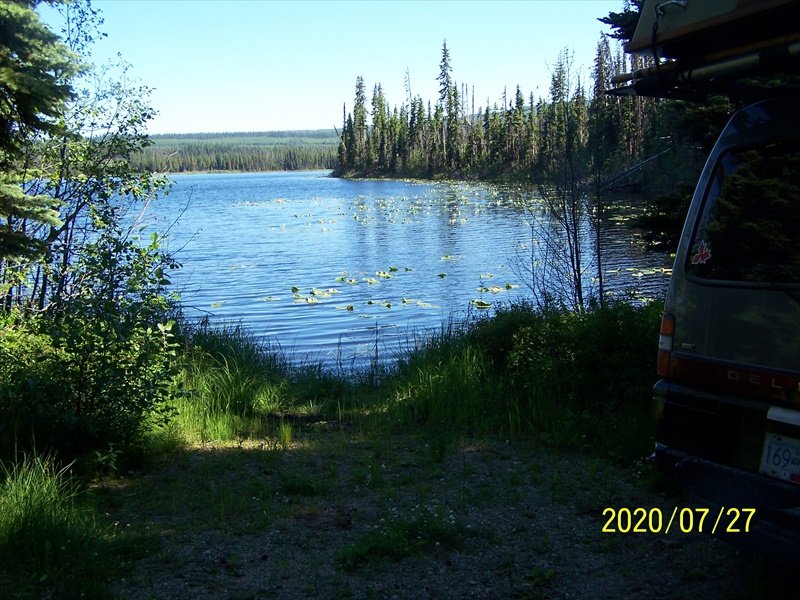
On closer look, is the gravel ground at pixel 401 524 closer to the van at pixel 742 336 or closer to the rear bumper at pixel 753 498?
the rear bumper at pixel 753 498

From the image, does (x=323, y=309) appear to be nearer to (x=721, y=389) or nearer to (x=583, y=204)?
(x=583, y=204)

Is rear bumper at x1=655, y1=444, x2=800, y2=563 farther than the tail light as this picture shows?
No

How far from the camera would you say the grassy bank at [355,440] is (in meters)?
4.32

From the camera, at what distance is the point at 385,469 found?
584 cm

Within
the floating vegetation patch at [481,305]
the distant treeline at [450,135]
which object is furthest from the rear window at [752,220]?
the distant treeline at [450,135]

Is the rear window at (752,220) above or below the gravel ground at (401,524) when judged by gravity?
Answer: above

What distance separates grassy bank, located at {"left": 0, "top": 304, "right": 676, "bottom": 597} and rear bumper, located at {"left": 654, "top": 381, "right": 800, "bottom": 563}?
1292mm

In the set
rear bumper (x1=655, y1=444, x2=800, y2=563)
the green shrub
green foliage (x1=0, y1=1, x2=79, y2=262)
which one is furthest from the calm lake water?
rear bumper (x1=655, y1=444, x2=800, y2=563)

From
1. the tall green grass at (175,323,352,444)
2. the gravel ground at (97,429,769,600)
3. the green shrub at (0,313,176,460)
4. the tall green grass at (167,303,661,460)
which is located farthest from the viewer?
the tall green grass at (175,323,352,444)

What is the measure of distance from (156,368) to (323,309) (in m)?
10.9

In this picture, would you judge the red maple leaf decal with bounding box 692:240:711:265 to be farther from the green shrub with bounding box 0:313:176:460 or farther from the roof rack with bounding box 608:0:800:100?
Answer: the green shrub with bounding box 0:313:176:460

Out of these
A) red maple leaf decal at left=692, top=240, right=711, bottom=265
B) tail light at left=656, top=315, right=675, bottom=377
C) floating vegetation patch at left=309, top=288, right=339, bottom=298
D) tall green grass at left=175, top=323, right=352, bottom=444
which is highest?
red maple leaf decal at left=692, top=240, right=711, bottom=265
